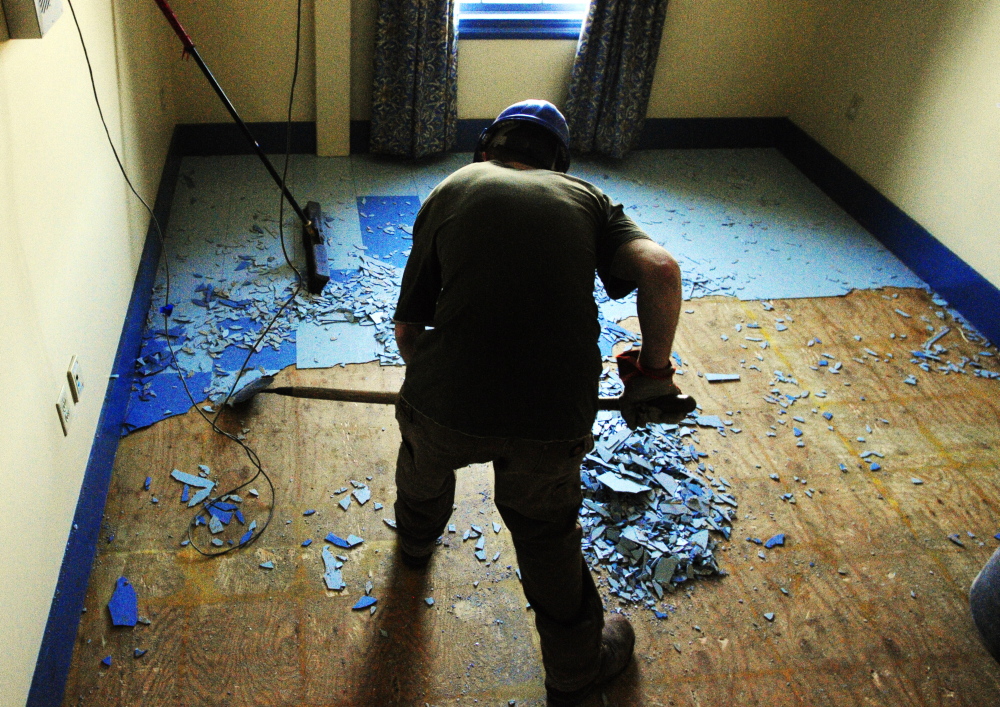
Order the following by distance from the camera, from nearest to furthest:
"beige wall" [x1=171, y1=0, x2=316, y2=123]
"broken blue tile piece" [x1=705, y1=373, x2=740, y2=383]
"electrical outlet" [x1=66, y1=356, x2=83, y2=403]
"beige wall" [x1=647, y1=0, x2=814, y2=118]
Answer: "electrical outlet" [x1=66, y1=356, x2=83, y2=403] → "broken blue tile piece" [x1=705, y1=373, x2=740, y2=383] → "beige wall" [x1=171, y1=0, x2=316, y2=123] → "beige wall" [x1=647, y1=0, x2=814, y2=118]

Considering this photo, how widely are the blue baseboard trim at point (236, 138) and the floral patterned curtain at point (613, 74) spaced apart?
1516 millimetres

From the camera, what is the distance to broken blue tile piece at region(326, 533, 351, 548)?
2.32 meters

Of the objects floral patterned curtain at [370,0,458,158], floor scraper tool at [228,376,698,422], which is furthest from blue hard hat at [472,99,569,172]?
floral patterned curtain at [370,0,458,158]

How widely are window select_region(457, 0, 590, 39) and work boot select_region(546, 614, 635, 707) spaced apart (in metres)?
3.34

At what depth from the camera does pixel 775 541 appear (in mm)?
2453

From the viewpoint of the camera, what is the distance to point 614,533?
2.40m

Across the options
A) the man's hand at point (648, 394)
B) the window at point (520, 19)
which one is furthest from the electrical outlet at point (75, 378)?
the window at point (520, 19)

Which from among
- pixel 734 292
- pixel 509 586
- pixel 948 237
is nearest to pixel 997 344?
pixel 948 237

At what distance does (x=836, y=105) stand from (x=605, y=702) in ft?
12.5

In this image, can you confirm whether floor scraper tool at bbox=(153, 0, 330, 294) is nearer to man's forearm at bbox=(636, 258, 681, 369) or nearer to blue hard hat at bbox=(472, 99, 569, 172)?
blue hard hat at bbox=(472, 99, 569, 172)

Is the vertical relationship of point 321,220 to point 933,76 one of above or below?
below

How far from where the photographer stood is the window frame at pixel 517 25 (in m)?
4.29

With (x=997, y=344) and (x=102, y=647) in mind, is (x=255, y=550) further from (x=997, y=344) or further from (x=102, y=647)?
(x=997, y=344)

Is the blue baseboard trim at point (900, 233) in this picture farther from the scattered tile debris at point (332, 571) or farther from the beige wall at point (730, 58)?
the scattered tile debris at point (332, 571)
